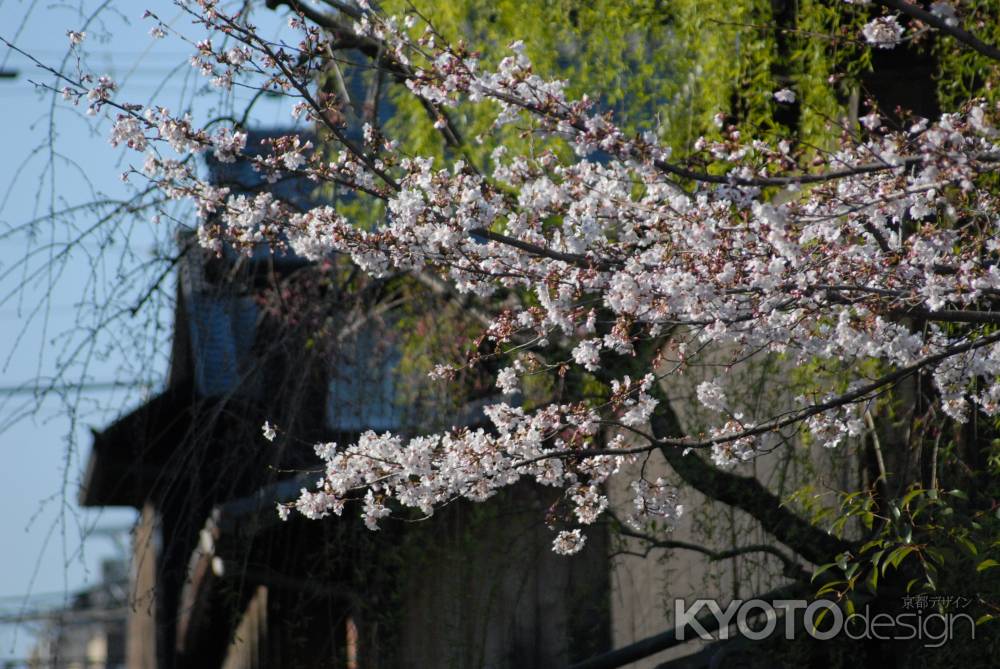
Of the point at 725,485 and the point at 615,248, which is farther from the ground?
the point at 615,248

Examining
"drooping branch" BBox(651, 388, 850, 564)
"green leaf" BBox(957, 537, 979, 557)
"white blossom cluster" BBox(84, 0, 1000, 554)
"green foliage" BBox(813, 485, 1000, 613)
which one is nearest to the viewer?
"white blossom cluster" BBox(84, 0, 1000, 554)

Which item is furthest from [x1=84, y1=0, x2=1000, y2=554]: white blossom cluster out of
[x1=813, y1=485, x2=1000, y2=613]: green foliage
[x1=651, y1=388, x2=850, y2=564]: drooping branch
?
[x1=651, y1=388, x2=850, y2=564]: drooping branch

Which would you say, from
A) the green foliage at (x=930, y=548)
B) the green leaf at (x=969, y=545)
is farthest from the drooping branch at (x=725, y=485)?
the green leaf at (x=969, y=545)

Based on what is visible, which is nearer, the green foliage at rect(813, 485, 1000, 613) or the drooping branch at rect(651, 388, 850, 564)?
the green foliage at rect(813, 485, 1000, 613)

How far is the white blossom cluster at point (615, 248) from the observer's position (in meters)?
3.15

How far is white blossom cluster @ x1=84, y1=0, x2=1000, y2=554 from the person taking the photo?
3.15 meters

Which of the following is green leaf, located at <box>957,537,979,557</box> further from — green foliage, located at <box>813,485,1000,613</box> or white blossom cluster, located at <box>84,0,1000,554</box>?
white blossom cluster, located at <box>84,0,1000,554</box>

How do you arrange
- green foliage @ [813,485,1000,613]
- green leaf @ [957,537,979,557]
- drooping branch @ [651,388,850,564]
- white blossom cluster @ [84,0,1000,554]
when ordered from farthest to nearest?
drooping branch @ [651,388,850,564] → green foliage @ [813,485,1000,613] → green leaf @ [957,537,979,557] → white blossom cluster @ [84,0,1000,554]

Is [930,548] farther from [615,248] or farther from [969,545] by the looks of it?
[615,248]

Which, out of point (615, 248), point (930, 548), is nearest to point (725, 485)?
point (930, 548)

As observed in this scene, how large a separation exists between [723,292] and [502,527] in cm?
312

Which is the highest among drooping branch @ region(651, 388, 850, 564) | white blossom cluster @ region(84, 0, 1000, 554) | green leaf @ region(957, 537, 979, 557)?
white blossom cluster @ region(84, 0, 1000, 554)

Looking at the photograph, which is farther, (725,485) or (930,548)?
(725,485)

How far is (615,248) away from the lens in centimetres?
367
